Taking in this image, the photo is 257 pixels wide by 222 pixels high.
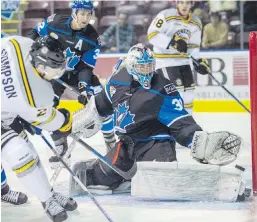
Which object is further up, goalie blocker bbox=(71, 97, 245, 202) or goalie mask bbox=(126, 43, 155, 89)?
goalie mask bbox=(126, 43, 155, 89)

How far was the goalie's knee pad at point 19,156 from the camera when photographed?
9.57ft

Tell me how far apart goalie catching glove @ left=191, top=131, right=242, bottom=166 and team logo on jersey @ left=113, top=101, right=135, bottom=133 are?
1.18 feet

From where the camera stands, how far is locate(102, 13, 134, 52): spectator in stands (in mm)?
7625

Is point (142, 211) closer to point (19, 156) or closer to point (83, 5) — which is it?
point (19, 156)

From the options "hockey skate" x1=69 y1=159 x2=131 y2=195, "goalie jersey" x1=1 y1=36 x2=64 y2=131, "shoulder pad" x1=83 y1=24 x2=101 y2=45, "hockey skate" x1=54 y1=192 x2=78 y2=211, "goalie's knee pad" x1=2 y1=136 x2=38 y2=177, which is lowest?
"hockey skate" x1=69 y1=159 x2=131 y2=195

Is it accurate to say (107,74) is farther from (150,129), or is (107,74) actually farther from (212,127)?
(150,129)

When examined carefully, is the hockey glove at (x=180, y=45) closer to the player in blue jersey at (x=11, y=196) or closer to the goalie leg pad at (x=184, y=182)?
the goalie leg pad at (x=184, y=182)

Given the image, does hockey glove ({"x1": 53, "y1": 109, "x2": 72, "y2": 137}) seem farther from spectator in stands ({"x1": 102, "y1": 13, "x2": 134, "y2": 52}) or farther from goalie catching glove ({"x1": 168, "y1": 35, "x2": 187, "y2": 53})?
spectator in stands ({"x1": 102, "y1": 13, "x2": 134, "y2": 52})

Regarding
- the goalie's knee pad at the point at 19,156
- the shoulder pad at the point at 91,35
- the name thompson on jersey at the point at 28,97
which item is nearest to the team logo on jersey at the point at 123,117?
the name thompson on jersey at the point at 28,97

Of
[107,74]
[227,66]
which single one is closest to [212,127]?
[227,66]

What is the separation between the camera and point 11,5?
7500 mm

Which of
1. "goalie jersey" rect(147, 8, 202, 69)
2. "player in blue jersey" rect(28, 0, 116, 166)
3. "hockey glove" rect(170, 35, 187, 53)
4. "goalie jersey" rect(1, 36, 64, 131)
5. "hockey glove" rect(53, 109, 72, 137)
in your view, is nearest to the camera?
"goalie jersey" rect(1, 36, 64, 131)

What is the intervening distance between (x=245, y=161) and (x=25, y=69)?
2.10 metres

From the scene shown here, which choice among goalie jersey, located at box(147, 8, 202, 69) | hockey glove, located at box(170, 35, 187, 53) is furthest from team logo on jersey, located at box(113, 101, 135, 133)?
goalie jersey, located at box(147, 8, 202, 69)
